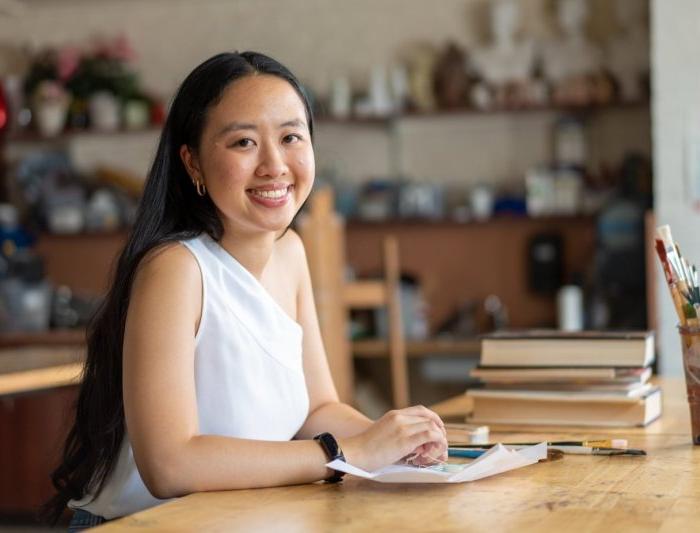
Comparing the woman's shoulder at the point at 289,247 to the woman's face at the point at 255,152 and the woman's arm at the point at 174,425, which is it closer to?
the woman's face at the point at 255,152

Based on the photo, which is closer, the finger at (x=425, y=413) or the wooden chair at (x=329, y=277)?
the finger at (x=425, y=413)

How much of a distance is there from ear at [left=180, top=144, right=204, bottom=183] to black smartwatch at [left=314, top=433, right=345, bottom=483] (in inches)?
18.7

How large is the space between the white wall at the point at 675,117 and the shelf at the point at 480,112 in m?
0.86

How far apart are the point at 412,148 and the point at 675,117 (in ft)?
5.72

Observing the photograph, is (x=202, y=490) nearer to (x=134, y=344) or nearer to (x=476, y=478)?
(x=134, y=344)

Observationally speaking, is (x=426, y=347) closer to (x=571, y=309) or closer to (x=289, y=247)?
(x=571, y=309)

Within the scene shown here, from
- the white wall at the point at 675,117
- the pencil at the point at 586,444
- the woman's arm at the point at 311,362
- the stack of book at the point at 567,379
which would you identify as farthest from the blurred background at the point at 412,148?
the pencil at the point at 586,444

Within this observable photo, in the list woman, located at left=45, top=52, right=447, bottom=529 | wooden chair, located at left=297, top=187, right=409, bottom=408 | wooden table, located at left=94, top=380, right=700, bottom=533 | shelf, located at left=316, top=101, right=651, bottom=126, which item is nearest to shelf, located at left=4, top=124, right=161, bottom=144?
shelf, located at left=316, top=101, right=651, bottom=126

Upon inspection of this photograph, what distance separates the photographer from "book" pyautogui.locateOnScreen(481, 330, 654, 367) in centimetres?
211

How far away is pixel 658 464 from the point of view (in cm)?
173

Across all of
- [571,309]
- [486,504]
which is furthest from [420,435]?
[571,309]

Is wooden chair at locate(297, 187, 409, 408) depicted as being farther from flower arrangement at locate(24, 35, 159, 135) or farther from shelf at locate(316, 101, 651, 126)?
flower arrangement at locate(24, 35, 159, 135)

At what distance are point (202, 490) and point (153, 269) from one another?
1.13 feet

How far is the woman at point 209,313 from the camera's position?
1696 millimetres
